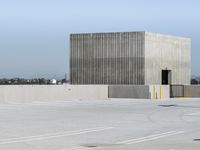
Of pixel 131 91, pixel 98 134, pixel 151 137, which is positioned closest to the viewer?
pixel 151 137

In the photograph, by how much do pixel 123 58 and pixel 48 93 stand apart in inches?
746

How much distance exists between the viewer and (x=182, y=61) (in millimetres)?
67125

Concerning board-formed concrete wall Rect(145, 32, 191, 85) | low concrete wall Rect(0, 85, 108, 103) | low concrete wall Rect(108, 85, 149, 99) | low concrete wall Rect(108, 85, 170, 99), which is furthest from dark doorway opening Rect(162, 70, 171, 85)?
low concrete wall Rect(0, 85, 108, 103)

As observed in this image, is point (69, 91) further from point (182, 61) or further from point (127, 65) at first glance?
point (182, 61)

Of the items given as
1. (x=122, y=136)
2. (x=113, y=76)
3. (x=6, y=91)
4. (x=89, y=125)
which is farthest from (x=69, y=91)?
(x=122, y=136)

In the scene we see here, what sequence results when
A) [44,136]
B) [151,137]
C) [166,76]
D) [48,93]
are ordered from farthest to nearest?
[166,76] → [48,93] → [151,137] → [44,136]

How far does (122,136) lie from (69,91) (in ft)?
93.3

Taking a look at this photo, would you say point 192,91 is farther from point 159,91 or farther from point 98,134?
point 98,134

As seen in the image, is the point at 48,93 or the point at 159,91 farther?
the point at 159,91

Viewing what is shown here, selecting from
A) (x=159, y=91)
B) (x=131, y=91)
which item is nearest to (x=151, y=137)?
(x=131, y=91)

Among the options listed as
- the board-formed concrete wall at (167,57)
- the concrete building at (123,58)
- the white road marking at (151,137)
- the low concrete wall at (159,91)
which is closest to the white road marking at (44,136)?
the white road marking at (151,137)

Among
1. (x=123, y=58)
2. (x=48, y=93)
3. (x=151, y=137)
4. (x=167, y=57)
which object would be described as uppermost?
(x=167, y=57)

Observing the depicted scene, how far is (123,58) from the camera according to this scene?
200ft

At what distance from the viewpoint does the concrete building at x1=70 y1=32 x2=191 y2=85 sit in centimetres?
6025
